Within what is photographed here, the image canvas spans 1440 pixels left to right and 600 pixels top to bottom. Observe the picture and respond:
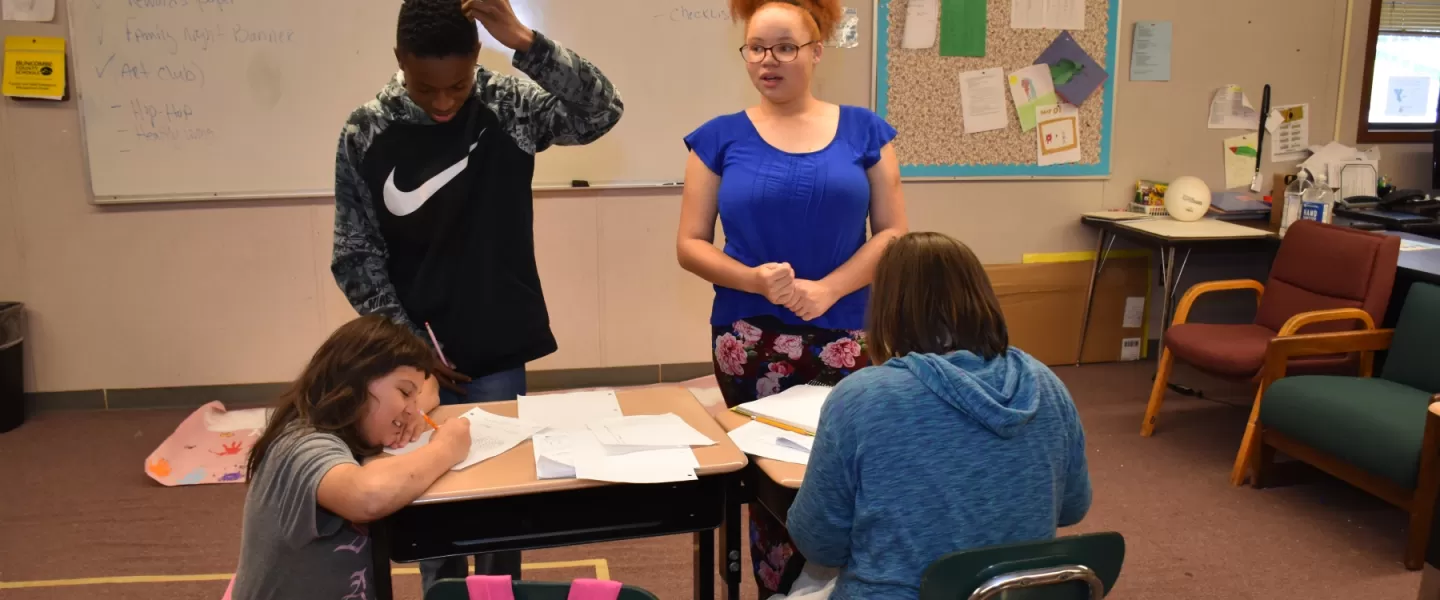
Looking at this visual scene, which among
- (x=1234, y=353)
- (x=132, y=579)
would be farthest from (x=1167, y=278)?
(x=132, y=579)

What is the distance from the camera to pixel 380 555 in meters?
1.51

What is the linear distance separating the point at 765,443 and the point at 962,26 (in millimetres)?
3099

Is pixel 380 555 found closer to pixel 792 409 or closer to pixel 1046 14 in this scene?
pixel 792 409

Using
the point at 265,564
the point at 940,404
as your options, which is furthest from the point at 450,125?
the point at 940,404

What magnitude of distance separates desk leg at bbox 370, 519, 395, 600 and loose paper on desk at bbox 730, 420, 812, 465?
0.58 m

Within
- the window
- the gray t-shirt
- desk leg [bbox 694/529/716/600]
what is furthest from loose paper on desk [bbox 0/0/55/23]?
the window

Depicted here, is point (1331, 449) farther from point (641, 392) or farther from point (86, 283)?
point (86, 283)

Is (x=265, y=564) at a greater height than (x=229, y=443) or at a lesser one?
greater

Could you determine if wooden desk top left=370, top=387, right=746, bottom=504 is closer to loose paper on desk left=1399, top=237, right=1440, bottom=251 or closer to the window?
loose paper on desk left=1399, top=237, right=1440, bottom=251

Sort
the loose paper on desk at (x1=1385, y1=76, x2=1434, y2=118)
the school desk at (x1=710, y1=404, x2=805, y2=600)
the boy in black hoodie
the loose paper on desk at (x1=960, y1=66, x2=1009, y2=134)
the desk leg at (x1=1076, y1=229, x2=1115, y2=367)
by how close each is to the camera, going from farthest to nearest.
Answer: the loose paper on desk at (x1=1385, y1=76, x2=1434, y2=118) → the desk leg at (x1=1076, y1=229, x2=1115, y2=367) → the loose paper on desk at (x1=960, y1=66, x2=1009, y2=134) → the boy in black hoodie → the school desk at (x1=710, y1=404, x2=805, y2=600)

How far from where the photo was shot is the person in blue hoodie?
1.27 metres

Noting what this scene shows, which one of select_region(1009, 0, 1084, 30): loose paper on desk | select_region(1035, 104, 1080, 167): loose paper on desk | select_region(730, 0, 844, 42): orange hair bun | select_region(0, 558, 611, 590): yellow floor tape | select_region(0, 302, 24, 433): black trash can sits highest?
select_region(1009, 0, 1084, 30): loose paper on desk

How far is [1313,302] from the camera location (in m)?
3.57

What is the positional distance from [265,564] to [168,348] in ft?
9.77
